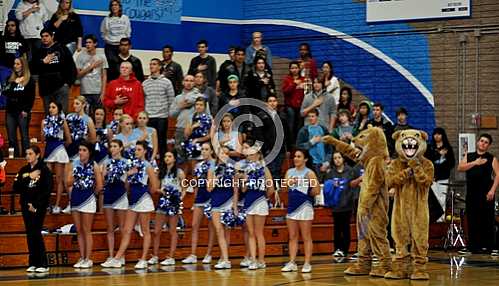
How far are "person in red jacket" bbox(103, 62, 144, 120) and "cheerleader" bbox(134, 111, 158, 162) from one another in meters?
0.91

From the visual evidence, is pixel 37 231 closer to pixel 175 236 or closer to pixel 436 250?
pixel 175 236

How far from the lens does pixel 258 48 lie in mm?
20688

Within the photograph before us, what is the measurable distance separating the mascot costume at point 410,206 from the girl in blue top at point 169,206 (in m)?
3.48

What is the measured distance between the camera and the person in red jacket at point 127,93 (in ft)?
59.6

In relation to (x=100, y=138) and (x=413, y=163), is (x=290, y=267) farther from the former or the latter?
(x=100, y=138)

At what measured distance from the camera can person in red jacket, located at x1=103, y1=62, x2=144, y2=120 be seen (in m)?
18.2

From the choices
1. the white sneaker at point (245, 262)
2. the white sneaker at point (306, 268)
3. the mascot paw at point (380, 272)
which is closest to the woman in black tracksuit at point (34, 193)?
the white sneaker at point (245, 262)

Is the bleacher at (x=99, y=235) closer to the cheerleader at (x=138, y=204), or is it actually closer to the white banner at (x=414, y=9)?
the cheerleader at (x=138, y=204)

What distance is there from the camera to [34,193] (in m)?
15.1

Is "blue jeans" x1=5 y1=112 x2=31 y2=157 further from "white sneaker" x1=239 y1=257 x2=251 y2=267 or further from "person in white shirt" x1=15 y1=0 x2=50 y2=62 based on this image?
"white sneaker" x1=239 y1=257 x2=251 y2=267

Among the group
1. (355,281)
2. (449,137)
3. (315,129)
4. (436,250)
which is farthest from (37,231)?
(449,137)

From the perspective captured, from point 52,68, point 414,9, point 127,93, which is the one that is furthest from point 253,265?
point 414,9

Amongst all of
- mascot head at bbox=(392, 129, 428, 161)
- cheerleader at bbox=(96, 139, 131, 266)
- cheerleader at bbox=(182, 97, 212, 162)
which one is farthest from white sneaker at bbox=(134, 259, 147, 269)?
mascot head at bbox=(392, 129, 428, 161)

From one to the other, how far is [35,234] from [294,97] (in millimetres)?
6851
